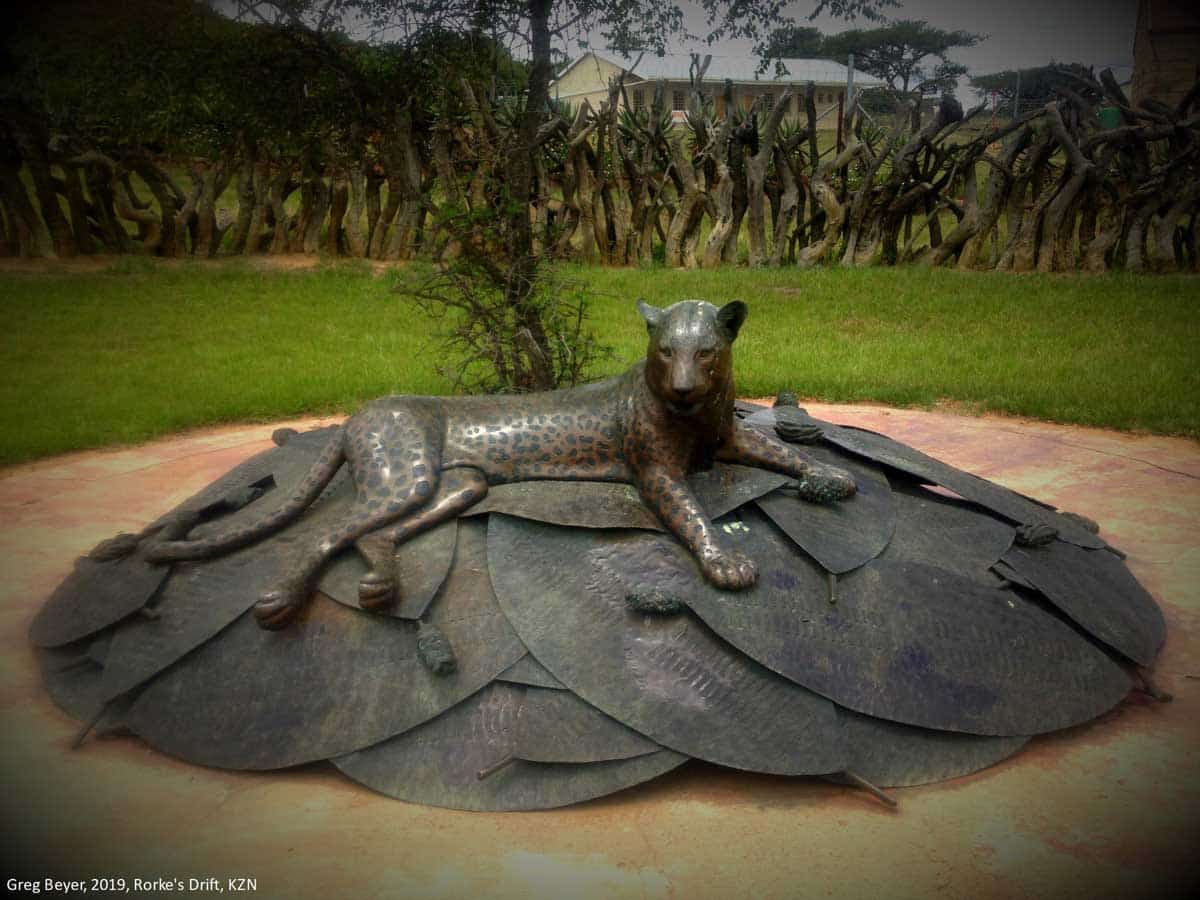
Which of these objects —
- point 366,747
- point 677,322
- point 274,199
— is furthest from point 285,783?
point 274,199

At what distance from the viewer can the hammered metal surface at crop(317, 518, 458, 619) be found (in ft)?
8.98

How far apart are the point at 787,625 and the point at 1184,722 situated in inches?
47.6

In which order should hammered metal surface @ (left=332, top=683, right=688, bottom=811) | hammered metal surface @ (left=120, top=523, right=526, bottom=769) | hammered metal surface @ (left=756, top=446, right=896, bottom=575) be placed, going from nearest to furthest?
1. hammered metal surface @ (left=332, top=683, right=688, bottom=811)
2. hammered metal surface @ (left=120, top=523, right=526, bottom=769)
3. hammered metal surface @ (left=756, top=446, right=896, bottom=575)

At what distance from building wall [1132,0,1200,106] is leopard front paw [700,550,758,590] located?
1.64 metres

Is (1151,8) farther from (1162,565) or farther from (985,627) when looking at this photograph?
(1162,565)

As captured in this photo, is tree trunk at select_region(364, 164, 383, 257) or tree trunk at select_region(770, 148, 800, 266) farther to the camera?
tree trunk at select_region(770, 148, 800, 266)

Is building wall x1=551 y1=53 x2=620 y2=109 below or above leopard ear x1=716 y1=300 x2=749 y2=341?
above

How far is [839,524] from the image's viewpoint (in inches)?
120

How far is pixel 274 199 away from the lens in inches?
448

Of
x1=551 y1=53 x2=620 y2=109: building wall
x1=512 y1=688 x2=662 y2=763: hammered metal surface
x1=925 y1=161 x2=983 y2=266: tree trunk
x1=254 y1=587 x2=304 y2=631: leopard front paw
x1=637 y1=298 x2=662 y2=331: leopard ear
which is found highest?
x1=551 y1=53 x2=620 y2=109: building wall

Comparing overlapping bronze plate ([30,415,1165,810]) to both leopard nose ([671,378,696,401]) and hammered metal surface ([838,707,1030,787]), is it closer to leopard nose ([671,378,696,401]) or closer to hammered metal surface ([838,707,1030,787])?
hammered metal surface ([838,707,1030,787])

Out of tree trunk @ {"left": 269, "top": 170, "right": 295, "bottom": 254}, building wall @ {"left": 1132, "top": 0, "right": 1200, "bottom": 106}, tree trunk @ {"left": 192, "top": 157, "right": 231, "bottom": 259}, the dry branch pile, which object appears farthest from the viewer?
tree trunk @ {"left": 269, "top": 170, "right": 295, "bottom": 254}

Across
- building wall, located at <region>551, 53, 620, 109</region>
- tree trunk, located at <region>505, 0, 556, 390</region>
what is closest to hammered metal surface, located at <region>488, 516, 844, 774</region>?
building wall, located at <region>551, 53, 620, 109</region>

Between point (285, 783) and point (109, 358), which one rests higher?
point (109, 358)
